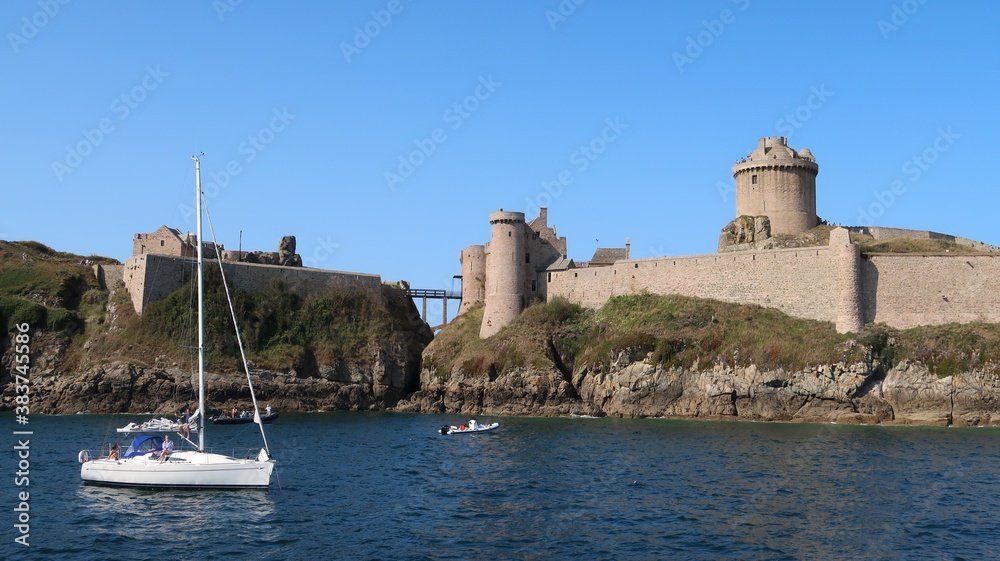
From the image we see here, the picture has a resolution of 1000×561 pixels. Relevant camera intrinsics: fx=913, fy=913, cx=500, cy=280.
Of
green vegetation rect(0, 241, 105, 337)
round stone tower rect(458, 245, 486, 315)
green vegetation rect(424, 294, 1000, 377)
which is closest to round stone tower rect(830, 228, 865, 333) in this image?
green vegetation rect(424, 294, 1000, 377)

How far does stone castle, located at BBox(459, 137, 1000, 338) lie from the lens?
184ft

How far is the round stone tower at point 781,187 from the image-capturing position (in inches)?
2712

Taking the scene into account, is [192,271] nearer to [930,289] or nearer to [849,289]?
[849,289]

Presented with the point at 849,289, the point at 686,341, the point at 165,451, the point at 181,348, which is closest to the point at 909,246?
the point at 849,289

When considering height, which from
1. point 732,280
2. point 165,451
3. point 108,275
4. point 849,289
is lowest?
point 165,451

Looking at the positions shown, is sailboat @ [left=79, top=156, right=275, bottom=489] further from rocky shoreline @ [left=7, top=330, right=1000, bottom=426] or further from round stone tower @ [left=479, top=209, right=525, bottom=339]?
round stone tower @ [left=479, top=209, right=525, bottom=339]

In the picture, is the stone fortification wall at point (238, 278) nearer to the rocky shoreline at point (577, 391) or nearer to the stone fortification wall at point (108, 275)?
the stone fortification wall at point (108, 275)

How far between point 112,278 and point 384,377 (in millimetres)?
23151

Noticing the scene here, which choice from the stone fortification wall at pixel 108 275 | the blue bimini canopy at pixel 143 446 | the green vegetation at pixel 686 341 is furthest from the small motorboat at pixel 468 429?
the stone fortification wall at pixel 108 275

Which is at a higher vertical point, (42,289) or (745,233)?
(745,233)

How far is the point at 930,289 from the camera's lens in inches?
2208

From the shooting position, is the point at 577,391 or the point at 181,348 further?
the point at 181,348

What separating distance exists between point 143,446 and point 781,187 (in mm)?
51588

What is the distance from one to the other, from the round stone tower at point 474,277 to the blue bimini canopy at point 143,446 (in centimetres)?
4471
